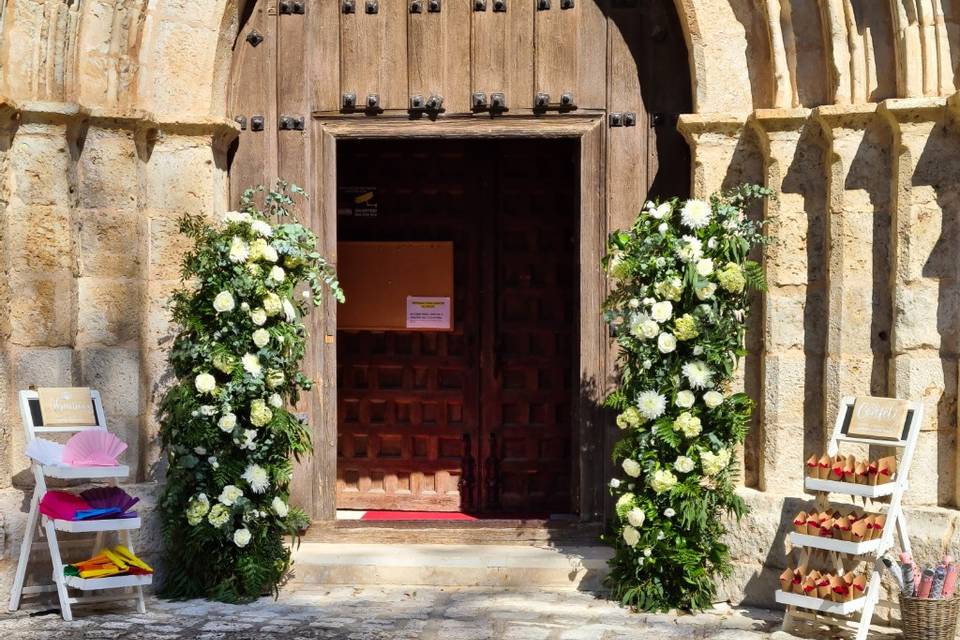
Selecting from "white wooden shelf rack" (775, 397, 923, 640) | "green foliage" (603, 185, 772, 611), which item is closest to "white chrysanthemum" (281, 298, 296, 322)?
"green foliage" (603, 185, 772, 611)

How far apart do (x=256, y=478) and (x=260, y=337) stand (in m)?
0.60

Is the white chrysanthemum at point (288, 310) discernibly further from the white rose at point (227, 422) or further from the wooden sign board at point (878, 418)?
the wooden sign board at point (878, 418)

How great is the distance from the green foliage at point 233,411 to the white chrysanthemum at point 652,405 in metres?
1.39

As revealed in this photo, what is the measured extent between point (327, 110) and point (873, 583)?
10.6 feet

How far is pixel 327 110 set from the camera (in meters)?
5.98

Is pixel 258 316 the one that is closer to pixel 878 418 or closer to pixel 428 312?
pixel 428 312

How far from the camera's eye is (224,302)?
5.23 meters

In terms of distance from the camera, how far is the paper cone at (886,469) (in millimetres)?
4801

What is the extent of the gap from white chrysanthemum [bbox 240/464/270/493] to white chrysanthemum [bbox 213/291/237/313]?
27.2 inches

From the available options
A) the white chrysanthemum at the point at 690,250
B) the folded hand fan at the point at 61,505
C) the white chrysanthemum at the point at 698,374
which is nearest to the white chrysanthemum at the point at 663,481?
Result: the white chrysanthemum at the point at 698,374

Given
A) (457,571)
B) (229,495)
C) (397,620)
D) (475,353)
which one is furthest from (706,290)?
(475,353)

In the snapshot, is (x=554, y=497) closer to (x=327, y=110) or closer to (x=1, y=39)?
(x=327, y=110)

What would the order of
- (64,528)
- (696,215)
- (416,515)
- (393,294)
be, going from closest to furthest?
(64,528) < (696,215) < (416,515) < (393,294)

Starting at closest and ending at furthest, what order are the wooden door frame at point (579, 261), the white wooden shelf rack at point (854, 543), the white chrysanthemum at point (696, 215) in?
the white wooden shelf rack at point (854, 543), the white chrysanthemum at point (696, 215), the wooden door frame at point (579, 261)
